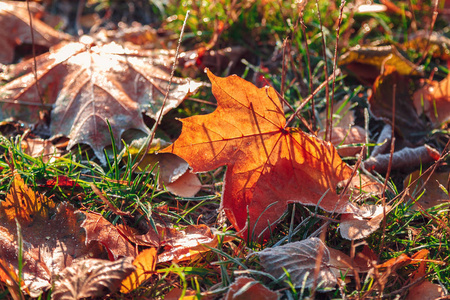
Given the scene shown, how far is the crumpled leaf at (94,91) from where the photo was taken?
1829 millimetres

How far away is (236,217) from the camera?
1.46 meters

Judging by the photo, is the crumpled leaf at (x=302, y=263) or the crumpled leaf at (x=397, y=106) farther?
the crumpled leaf at (x=397, y=106)

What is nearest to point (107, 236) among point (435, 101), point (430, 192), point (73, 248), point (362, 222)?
point (73, 248)

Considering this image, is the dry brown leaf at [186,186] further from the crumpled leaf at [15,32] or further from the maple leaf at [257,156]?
the crumpled leaf at [15,32]

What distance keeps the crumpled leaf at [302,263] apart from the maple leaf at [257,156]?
0.53ft

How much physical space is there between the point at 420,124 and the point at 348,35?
0.86m

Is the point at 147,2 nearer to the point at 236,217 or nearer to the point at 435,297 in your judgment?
the point at 236,217

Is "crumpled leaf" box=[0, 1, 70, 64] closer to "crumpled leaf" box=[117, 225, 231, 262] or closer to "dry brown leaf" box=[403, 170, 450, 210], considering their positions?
"crumpled leaf" box=[117, 225, 231, 262]

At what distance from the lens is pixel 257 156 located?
1484mm

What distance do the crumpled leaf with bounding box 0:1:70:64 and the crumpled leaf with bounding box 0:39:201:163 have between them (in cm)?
50

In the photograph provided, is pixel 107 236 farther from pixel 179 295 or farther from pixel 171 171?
pixel 171 171

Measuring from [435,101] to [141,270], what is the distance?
181 centimetres

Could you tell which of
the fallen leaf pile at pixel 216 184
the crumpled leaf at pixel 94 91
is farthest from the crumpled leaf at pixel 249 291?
the crumpled leaf at pixel 94 91

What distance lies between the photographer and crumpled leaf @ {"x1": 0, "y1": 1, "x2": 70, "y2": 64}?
2506mm
